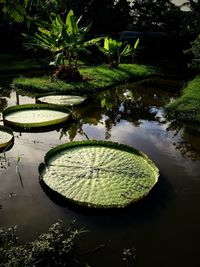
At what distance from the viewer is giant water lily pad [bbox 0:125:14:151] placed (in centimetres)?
592

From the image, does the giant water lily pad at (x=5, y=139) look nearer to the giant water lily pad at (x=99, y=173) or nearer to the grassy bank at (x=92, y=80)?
the giant water lily pad at (x=99, y=173)

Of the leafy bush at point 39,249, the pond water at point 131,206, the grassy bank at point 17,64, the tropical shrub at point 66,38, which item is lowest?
the pond water at point 131,206

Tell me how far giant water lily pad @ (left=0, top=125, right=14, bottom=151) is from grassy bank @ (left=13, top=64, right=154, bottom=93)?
4482mm

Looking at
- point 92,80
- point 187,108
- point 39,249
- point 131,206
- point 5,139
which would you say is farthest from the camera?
point 92,80

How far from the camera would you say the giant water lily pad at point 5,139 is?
19.4 feet

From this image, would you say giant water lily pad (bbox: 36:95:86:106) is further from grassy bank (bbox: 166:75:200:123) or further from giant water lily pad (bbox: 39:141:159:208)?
giant water lily pad (bbox: 39:141:159:208)

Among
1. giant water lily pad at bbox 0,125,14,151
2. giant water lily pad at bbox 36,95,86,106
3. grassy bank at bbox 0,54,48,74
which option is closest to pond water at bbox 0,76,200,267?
giant water lily pad at bbox 0,125,14,151

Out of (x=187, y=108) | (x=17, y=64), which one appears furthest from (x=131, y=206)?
(x=17, y=64)

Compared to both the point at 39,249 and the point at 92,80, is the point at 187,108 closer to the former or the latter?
the point at 92,80

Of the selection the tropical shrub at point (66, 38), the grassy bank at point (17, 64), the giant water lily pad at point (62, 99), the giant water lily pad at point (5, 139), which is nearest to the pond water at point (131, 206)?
the giant water lily pad at point (5, 139)

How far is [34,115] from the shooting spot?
7.56 m

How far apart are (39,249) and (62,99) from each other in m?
6.44

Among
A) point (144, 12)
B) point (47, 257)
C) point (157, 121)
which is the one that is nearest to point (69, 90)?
point (157, 121)

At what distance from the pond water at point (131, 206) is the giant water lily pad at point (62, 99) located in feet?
3.68
